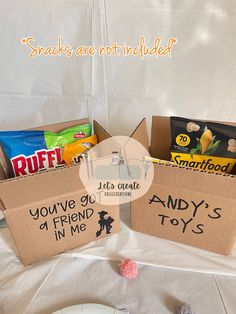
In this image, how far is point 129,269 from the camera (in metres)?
0.59

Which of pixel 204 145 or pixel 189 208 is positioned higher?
pixel 204 145

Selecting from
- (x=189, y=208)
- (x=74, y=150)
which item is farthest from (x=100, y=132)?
(x=189, y=208)

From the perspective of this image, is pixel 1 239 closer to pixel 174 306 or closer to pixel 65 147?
pixel 65 147

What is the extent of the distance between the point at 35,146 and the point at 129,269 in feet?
1.27

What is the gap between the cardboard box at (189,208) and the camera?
572mm

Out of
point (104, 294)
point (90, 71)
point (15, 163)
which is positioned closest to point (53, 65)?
point (90, 71)

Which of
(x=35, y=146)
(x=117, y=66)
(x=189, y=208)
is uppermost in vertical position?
(x=117, y=66)

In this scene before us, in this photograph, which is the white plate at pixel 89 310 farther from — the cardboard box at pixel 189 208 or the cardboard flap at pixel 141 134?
the cardboard flap at pixel 141 134

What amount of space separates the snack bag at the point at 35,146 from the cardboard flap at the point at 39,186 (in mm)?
134

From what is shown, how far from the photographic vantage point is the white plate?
0.51 meters

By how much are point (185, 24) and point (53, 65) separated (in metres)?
0.43

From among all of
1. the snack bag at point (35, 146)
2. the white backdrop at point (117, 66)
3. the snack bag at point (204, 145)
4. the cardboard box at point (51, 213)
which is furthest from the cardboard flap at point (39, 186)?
the white backdrop at point (117, 66)

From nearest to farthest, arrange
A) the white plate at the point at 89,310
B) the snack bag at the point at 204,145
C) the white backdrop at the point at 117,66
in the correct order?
the white plate at the point at 89,310 < the snack bag at the point at 204,145 < the white backdrop at the point at 117,66

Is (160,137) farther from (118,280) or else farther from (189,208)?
(118,280)
